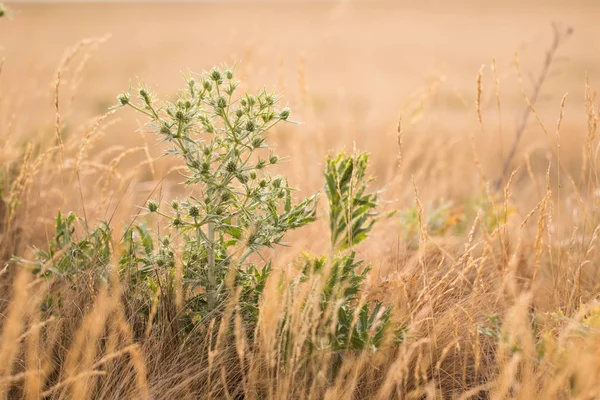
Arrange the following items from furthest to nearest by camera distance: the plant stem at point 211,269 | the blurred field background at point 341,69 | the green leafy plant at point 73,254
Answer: the blurred field background at point 341,69 < the green leafy plant at point 73,254 < the plant stem at point 211,269

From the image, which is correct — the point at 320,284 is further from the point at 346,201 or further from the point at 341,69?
the point at 341,69

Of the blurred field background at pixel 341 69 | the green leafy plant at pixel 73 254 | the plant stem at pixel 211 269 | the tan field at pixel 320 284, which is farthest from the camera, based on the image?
the blurred field background at pixel 341 69

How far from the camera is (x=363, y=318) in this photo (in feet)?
5.69

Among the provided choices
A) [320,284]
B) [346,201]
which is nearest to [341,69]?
[346,201]

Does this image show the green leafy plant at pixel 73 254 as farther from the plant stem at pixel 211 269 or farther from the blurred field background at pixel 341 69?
the blurred field background at pixel 341 69

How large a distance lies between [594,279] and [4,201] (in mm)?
2780

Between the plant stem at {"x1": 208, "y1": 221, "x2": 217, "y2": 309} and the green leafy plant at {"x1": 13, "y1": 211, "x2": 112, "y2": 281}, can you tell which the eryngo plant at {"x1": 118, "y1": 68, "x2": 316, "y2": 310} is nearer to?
the plant stem at {"x1": 208, "y1": 221, "x2": 217, "y2": 309}

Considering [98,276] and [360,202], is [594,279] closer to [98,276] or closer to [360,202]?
[360,202]

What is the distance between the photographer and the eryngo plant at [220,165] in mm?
1729

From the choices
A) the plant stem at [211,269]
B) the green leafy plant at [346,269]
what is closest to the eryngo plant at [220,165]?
the plant stem at [211,269]

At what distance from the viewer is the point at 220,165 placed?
1.78 meters

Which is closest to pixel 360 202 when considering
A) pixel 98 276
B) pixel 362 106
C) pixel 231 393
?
pixel 231 393

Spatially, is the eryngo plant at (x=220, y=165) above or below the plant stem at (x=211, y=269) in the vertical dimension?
above

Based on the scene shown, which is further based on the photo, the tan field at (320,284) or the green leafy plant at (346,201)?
the green leafy plant at (346,201)
